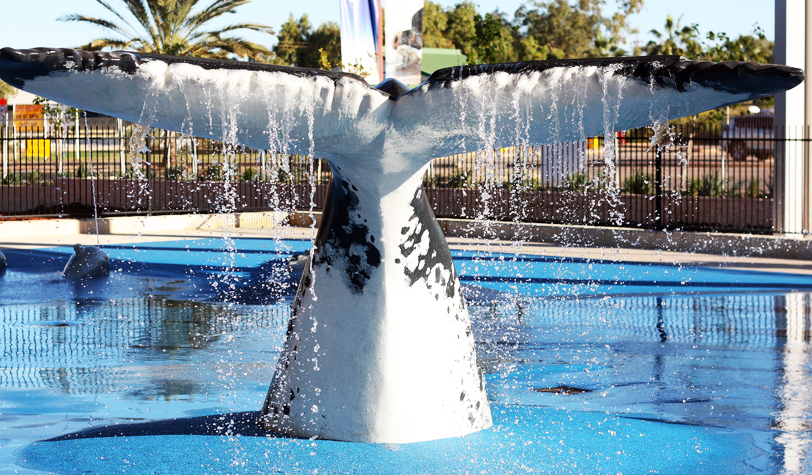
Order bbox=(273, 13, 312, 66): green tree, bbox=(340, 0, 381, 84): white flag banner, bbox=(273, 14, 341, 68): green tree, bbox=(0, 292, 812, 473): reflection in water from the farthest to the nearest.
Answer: bbox=(273, 13, 312, 66): green tree, bbox=(273, 14, 341, 68): green tree, bbox=(340, 0, 381, 84): white flag banner, bbox=(0, 292, 812, 473): reflection in water

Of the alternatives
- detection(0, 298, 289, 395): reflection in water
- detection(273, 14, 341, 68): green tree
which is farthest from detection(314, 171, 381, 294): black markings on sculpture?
detection(273, 14, 341, 68): green tree

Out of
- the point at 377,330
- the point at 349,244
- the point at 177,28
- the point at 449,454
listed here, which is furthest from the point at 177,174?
the point at 449,454

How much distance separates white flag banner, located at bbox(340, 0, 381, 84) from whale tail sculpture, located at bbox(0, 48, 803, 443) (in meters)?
17.1

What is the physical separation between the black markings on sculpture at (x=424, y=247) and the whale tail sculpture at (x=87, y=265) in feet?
36.7

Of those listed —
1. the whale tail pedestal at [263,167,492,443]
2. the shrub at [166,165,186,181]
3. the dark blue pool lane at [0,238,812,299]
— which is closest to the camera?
the whale tail pedestal at [263,167,492,443]

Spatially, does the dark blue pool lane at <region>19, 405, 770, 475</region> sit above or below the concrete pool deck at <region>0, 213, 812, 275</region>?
below

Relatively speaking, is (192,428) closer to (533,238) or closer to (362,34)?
(533,238)

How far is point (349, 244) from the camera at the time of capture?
483 cm

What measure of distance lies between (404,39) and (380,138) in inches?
720

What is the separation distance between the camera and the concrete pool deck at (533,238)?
18016mm

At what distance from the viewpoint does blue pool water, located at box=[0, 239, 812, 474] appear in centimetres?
495

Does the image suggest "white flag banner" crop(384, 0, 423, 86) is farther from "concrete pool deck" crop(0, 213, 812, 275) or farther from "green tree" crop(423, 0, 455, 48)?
"green tree" crop(423, 0, 455, 48)

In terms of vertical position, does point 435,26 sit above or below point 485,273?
above

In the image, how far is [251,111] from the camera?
383cm
